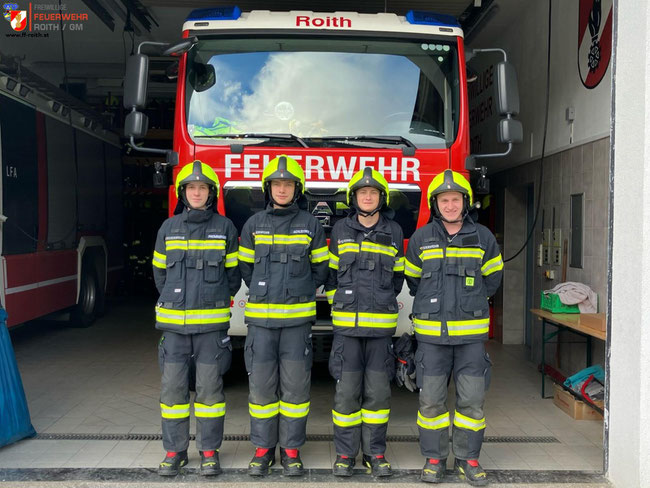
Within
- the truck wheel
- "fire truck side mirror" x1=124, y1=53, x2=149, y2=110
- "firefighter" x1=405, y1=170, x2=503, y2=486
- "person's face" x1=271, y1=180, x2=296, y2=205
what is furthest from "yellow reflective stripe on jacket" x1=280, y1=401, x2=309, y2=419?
the truck wheel

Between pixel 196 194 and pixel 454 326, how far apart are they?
1.83m

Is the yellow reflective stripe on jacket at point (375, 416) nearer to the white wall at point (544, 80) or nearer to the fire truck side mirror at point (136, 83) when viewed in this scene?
the fire truck side mirror at point (136, 83)

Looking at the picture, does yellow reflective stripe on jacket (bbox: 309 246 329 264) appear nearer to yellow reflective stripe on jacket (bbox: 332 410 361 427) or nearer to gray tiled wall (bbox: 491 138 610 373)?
yellow reflective stripe on jacket (bbox: 332 410 361 427)

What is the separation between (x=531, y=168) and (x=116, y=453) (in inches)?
215

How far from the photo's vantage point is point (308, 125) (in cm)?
518

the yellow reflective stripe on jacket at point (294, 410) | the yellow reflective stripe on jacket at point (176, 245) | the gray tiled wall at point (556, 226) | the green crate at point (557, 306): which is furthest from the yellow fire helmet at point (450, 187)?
the green crate at point (557, 306)

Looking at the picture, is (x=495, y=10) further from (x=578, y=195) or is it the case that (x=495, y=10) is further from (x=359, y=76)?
(x=359, y=76)

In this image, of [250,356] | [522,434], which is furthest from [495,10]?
[250,356]

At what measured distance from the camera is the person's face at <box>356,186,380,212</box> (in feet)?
13.8

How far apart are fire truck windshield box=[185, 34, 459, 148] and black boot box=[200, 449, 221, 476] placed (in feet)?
7.71

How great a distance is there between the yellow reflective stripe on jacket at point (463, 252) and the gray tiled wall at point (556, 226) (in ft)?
6.78

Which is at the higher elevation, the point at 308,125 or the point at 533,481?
the point at 308,125

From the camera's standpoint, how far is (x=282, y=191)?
4.22m

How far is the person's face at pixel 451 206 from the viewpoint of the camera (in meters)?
4.11
